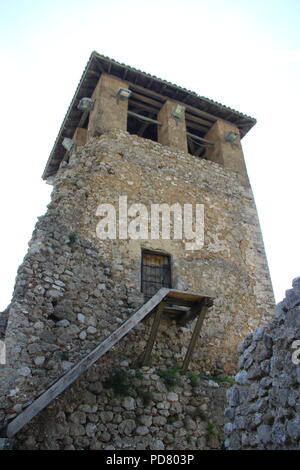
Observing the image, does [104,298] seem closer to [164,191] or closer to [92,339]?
[92,339]

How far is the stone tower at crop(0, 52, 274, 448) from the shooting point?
21.1 ft

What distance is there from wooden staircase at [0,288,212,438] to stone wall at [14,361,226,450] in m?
0.39

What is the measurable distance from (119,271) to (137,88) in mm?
6865

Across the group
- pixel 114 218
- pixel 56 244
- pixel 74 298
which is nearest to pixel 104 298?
pixel 74 298

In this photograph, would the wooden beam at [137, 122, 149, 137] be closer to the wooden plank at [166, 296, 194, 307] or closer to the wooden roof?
the wooden roof

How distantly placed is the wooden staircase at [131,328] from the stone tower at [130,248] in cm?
32

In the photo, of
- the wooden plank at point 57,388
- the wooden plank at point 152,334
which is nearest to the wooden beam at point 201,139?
the wooden plank at point 152,334

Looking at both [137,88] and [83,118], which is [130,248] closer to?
[83,118]

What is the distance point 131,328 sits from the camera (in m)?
6.33

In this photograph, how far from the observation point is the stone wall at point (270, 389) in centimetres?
343

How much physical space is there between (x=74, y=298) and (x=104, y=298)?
0.63 metres

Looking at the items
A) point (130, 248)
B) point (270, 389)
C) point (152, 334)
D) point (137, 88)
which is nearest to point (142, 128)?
point (137, 88)

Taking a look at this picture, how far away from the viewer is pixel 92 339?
22.1 ft
